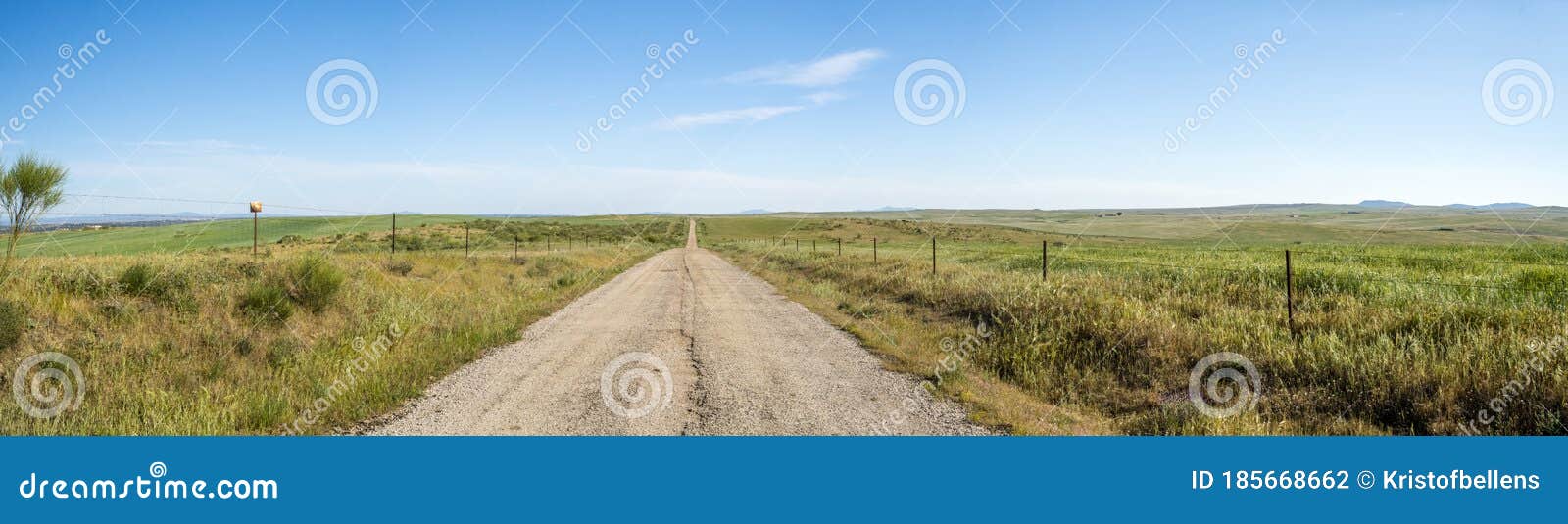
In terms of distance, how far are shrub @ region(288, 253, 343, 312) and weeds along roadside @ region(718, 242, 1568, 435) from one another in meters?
9.65

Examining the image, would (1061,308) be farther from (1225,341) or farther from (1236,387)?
(1236,387)

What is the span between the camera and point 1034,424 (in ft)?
19.7

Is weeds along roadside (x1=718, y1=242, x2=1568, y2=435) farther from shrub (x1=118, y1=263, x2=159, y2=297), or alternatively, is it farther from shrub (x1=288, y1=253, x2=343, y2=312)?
shrub (x1=118, y1=263, x2=159, y2=297)

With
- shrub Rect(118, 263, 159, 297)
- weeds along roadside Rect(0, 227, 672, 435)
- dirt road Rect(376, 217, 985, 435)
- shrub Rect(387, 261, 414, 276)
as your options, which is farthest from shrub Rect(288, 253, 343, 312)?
shrub Rect(387, 261, 414, 276)

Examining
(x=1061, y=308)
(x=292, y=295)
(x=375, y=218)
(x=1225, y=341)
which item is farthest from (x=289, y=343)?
(x=375, y=218)

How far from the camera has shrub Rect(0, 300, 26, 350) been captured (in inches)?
288

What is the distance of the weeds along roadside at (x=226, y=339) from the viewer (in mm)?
6051

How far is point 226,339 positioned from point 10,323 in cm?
187

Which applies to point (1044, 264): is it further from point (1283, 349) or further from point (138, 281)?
point (138, 281)

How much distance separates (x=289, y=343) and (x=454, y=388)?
3412mm

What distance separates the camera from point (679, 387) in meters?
7.29

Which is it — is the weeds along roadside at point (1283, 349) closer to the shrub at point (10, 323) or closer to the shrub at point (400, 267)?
the shrub at point (10, 323)

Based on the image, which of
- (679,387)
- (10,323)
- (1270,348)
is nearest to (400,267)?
(10,323)

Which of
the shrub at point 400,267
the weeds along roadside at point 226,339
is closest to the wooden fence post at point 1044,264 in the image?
the weeds along roadside at point 226,339
